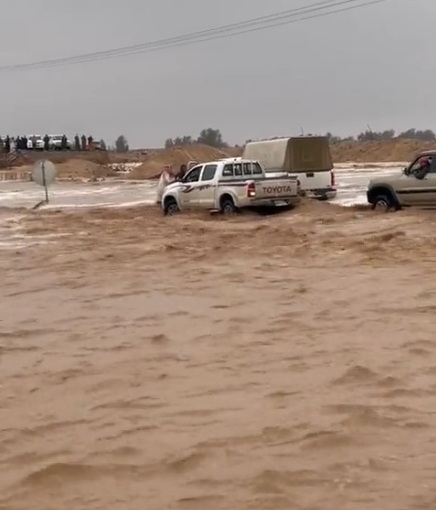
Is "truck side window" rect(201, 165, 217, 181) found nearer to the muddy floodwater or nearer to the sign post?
the muddy floodwater

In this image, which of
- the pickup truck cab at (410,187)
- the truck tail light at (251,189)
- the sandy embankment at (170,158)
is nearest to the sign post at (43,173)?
the truck tail light at (251,189)

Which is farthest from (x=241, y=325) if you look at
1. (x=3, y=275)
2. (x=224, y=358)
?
(x=3, y=275)

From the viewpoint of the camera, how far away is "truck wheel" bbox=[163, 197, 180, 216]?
86.4 feet

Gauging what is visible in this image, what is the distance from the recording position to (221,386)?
24.2ft

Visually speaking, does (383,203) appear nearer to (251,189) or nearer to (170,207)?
(251,189)

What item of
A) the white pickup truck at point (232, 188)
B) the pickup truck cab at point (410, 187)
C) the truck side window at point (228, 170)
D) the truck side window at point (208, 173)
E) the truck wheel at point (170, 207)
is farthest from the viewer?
the truck wheel at point (170, 207)

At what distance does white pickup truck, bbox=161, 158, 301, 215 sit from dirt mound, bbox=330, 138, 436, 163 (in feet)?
158

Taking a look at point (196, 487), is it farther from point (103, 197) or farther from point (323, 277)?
point (103, 197)

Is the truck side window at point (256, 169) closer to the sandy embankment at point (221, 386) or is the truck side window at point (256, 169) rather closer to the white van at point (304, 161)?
the white van at point (304, 161)

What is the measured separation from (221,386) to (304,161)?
70.6 feet

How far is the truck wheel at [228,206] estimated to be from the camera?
24.4m

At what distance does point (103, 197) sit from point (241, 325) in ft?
98.0

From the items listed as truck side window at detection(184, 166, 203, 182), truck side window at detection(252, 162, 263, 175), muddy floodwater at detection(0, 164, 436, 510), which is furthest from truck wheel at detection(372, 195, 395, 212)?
muddy floodwater at detection(0, 164, 436, 510)

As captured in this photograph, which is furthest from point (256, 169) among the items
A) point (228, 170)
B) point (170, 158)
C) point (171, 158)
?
point (170, 158)
